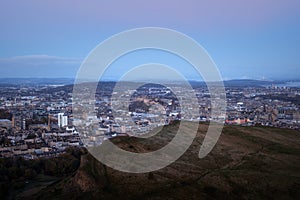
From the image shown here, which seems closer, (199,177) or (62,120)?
(199,177)

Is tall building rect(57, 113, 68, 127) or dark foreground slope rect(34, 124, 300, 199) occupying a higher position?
dark foreground slope rect(34, 124, 300, 199)

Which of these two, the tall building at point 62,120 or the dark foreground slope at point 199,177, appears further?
the tall building at point 62,120

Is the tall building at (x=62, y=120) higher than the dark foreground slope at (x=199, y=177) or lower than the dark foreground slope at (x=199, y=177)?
lower

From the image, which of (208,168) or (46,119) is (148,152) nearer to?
(208,168)

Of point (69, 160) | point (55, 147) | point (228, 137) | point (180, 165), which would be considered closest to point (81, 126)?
point (55, 147)

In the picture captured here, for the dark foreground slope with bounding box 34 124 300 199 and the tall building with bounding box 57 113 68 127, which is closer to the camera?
the dark foreground slope with bounding box 34 124 300 199

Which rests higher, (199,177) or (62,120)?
(199,177)

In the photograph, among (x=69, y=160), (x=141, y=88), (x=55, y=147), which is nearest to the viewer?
(x=69, y=160)

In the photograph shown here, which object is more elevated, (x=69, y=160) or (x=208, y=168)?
(x=208, y=168)
